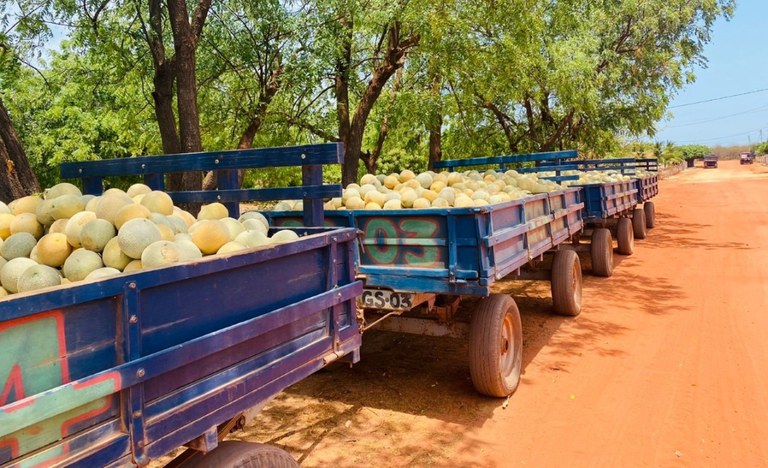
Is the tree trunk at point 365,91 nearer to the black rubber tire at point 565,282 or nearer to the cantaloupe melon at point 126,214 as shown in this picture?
the black rubber tire at point 565,282

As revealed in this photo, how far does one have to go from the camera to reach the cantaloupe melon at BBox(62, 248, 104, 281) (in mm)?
2182

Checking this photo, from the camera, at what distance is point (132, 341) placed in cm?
170

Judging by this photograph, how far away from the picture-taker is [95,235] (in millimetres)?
2303

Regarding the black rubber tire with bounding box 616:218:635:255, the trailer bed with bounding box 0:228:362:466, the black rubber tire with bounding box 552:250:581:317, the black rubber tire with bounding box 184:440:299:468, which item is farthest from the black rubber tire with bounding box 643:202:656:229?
the black rubber tire with bounding box 184:440:299:468

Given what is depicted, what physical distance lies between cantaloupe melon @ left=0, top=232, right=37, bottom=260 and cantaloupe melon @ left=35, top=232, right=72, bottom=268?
12cm

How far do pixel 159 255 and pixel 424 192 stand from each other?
3223mm

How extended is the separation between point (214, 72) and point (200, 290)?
31.6ft

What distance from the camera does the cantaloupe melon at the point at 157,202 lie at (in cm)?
286

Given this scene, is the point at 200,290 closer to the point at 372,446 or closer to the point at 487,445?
the point at 372,446

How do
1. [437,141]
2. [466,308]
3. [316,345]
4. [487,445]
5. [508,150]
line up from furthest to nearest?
1. [508,150]
2. [437,141]
3. [466,308]
4. [487,445]
5. [316,345]

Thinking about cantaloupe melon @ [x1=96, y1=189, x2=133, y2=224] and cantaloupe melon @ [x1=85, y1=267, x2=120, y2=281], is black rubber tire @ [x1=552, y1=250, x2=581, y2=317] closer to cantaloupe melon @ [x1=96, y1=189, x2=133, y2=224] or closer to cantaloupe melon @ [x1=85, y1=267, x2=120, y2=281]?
cantaloupe melon @ [x1=96, y1=189, x2=133, y2=224]

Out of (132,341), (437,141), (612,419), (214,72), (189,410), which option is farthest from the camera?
(437,141)

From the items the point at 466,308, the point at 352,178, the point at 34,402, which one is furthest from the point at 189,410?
the point at 352,178

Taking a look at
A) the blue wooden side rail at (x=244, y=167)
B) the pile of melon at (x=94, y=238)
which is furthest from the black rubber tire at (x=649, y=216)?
the pile of melon at (x=94, y=238)
